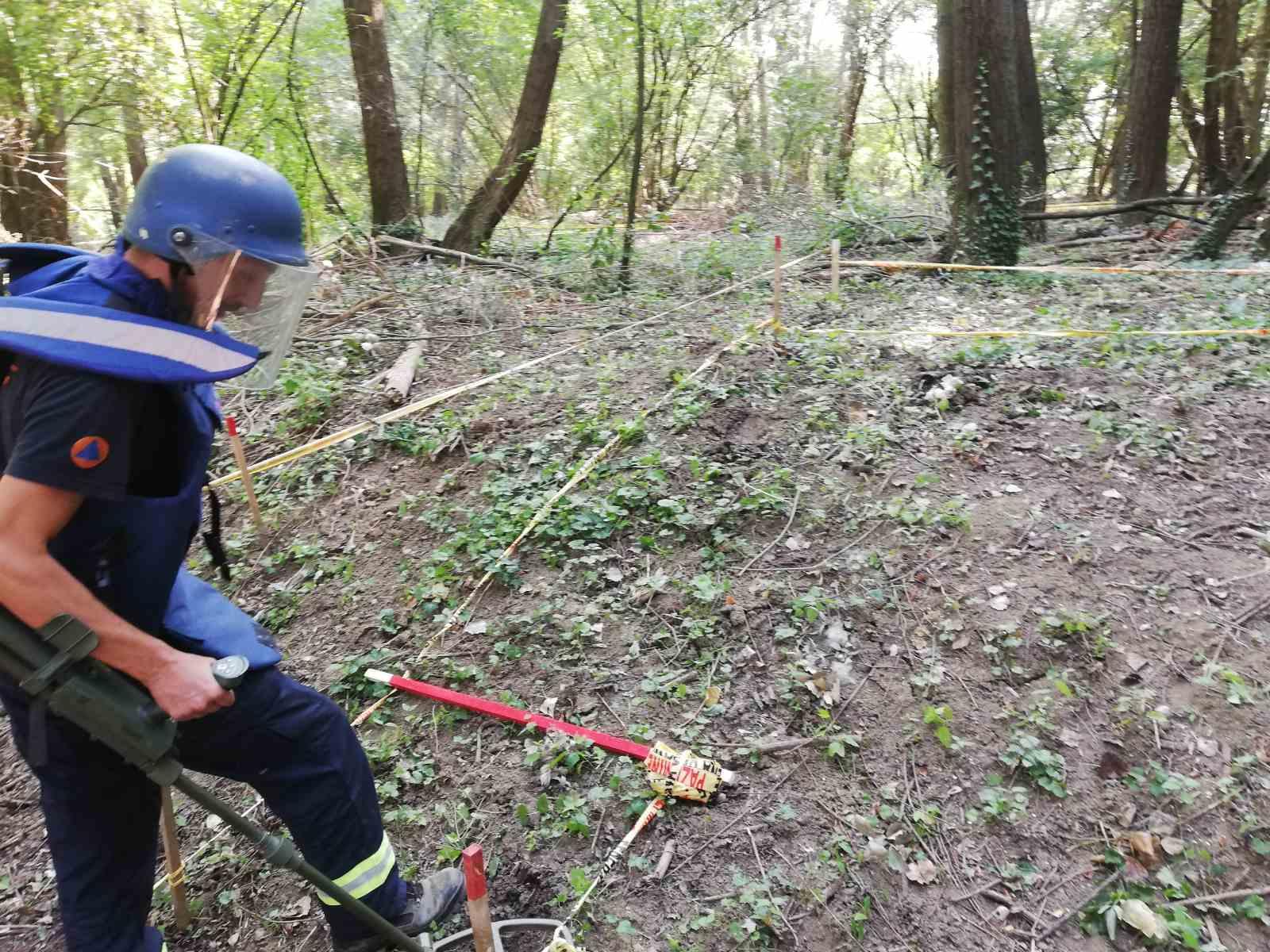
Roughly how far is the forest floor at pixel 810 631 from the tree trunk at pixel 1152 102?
635cm

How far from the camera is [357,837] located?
210 centimetres

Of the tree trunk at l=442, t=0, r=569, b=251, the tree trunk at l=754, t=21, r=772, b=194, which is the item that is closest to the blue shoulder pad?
the tree trunk at l=442, t=0, r=569, b=251

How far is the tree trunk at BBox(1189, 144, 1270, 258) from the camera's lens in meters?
7.63

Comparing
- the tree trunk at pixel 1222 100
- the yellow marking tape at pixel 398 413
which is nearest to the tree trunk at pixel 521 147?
the yellow marking tape at pixel 398 413

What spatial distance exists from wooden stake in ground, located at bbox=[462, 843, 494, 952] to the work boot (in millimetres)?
220

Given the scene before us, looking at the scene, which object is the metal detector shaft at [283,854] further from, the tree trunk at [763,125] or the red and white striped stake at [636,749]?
the tree trunk at [763,125]

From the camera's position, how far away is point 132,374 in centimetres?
153

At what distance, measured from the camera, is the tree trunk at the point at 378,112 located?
874 cm

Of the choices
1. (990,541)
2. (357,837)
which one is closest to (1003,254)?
(990,541)

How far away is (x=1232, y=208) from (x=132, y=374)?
9554 mm

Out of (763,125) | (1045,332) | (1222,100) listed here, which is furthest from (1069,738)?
(1222,100)

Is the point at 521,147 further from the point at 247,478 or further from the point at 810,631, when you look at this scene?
the point at 810,631

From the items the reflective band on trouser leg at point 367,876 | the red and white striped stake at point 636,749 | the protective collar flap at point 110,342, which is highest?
the protective collar flap at point 110,342

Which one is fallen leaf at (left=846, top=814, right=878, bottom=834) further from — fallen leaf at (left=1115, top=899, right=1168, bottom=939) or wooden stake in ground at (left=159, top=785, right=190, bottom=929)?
wooden stake in ground at (left=159, top=785, right=190, bottom=929)
